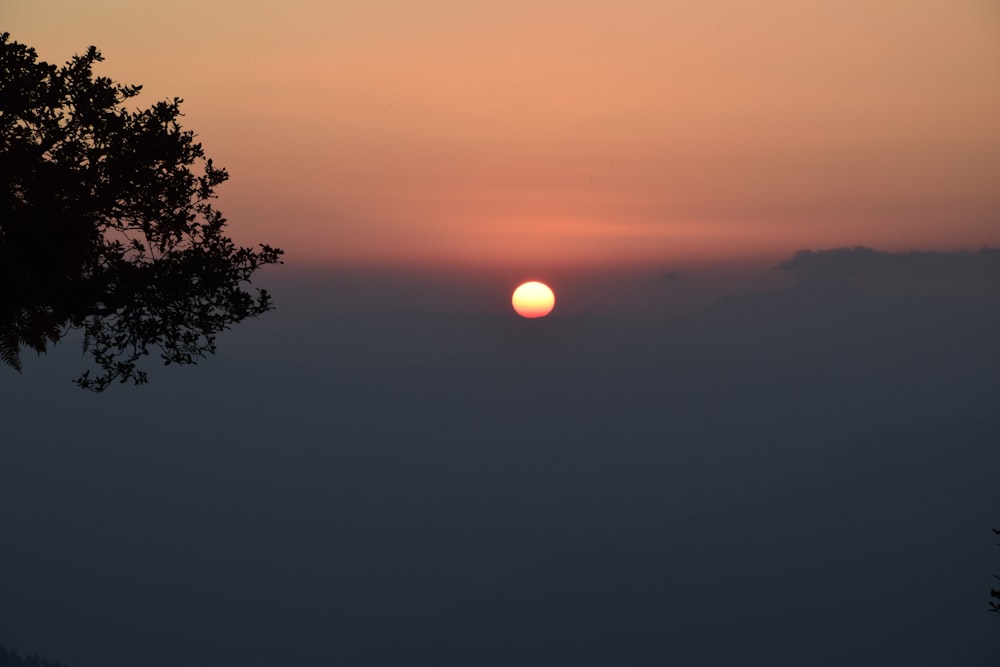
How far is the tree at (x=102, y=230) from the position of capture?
14430mm

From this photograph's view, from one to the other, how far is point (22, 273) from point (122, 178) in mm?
2253

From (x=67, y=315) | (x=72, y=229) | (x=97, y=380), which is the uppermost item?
(x=72, y=229)

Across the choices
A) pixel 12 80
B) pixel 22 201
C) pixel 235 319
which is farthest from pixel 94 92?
pixel 235 319

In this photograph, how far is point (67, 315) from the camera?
14.9 m

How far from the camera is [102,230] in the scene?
50.0 ft

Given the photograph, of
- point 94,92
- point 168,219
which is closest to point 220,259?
point 168,219

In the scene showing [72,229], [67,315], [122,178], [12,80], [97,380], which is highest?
[12,80]

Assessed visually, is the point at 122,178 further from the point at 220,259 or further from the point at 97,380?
the point at 97,380

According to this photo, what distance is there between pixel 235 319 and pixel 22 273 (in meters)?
3.24

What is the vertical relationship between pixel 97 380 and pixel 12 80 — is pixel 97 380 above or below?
below

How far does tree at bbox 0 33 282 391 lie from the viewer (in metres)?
14.4

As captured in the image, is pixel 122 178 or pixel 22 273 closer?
pixel 22 273

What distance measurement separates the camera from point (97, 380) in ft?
48.4

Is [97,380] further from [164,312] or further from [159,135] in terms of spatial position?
[159,135]
